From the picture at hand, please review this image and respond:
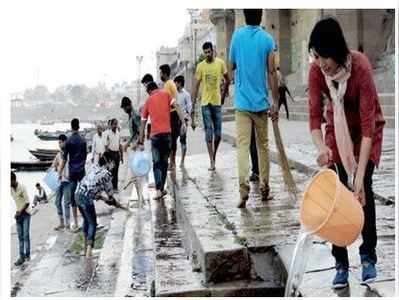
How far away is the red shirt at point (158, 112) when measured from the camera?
8.24 metres

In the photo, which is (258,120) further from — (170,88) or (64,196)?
(64,196)

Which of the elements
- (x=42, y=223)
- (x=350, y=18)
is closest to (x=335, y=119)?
(x=42, y=223)

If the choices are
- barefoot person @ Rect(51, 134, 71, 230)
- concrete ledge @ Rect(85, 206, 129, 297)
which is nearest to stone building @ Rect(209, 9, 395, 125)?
barefoot person @ Rect(51, 134, 71, 230)

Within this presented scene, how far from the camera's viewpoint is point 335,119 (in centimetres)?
374

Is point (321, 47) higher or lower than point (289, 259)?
higher

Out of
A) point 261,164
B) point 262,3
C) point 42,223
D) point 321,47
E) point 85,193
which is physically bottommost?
point 42,223

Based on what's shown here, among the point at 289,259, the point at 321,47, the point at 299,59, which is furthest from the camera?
the point at 299,59

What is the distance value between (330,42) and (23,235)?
7.81 meters

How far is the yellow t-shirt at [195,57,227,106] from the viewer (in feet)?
27.7

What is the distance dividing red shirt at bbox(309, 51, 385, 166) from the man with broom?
1903 mm

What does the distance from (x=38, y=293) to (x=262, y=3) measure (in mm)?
3975

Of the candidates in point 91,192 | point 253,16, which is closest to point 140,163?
point 91,192

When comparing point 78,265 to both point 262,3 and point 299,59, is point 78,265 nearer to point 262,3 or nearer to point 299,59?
point 262,3

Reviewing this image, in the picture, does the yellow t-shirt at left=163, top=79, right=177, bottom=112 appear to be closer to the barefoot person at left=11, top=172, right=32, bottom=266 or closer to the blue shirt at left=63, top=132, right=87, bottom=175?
the blue shirt at left=63, top=132, right=87, bottom=175
